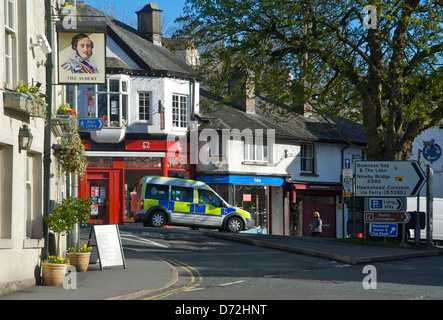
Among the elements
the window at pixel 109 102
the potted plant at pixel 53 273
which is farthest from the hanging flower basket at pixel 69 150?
the window at pixel 109 102

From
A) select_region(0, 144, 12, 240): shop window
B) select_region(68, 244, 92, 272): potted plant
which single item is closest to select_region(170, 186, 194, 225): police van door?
select_region(68, 244, 92, 272): potted plant

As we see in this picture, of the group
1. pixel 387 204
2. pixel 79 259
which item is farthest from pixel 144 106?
pixel 79 259

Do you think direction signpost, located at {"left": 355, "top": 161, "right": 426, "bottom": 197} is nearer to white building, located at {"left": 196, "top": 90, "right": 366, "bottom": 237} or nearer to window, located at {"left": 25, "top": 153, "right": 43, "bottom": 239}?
window, located at {"left": 25, "top": 153, "right": 43, "bottom": 239}

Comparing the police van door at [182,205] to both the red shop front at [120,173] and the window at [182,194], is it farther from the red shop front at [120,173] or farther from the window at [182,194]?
the red shop front at [120,173]

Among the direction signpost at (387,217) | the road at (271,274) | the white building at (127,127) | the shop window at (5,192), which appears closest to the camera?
the road at (271,274)

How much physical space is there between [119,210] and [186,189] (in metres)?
6.19

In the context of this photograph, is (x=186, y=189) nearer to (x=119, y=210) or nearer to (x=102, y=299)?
(x=119, y=210)

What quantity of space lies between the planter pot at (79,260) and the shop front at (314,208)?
88.6 ft

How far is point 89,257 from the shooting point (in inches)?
634

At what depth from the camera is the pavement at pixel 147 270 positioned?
11755 mm

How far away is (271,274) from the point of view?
1545 cm

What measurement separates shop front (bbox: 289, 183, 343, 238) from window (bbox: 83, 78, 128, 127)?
11.9 metres

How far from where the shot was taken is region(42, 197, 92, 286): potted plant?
43.2 feet
